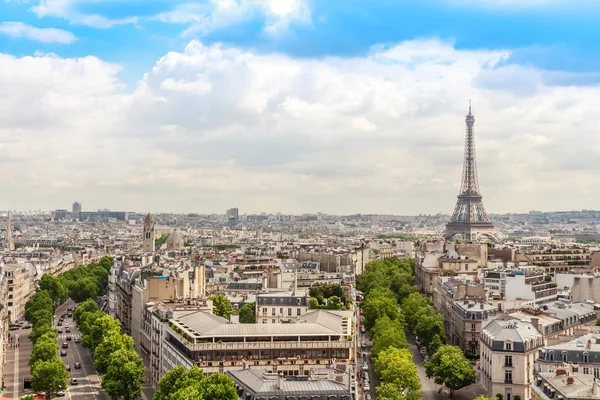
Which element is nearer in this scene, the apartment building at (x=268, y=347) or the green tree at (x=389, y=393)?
the green tree at (x=389, y=393)

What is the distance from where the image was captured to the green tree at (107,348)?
70.1 meters

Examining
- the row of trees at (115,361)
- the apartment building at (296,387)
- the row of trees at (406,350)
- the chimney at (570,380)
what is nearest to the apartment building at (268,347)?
the row of trees at (406,350)

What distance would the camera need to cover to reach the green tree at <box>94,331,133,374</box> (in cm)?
7012

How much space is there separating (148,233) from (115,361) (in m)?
111

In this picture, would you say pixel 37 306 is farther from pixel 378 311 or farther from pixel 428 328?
pixel 428 328

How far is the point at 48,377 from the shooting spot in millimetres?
66812

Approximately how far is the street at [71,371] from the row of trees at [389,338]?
73.4 ft

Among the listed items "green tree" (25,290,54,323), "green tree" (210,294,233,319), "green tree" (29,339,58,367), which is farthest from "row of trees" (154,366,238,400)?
"green tree" (25,290,54,323)

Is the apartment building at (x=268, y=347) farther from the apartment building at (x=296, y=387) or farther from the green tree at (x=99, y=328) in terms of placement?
the green tree at (x=99, y=328)

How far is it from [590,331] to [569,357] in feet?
48.8

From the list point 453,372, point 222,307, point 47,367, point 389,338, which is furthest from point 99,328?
point 453,372

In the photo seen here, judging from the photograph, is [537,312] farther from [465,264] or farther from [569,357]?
[465,264]

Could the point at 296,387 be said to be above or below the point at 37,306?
above

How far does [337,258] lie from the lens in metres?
140
